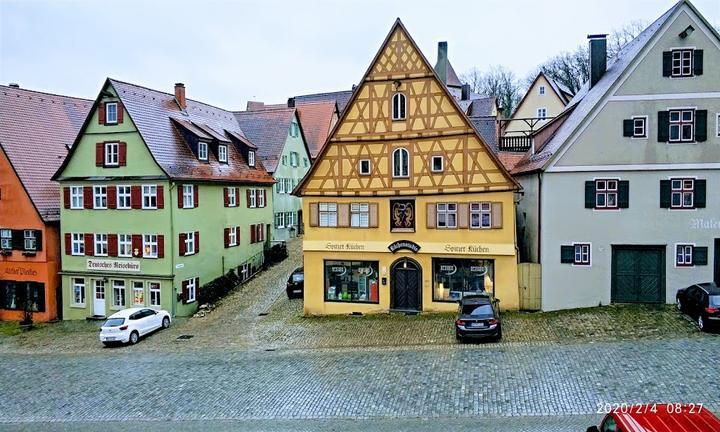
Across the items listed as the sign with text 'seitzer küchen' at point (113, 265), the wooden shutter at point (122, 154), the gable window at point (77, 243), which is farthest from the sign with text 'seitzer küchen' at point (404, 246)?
the gable window at point (77, 243)

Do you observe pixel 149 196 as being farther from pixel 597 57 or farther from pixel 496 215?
pixel 597 57

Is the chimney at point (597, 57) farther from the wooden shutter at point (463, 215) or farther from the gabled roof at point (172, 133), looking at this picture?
the gabled roof at point (172, 133)

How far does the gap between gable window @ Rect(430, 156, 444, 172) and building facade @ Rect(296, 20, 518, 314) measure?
104 mm

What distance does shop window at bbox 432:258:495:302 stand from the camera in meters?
26.7

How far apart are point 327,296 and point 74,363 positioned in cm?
1095

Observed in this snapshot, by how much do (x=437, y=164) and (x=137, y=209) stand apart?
16.5 metres

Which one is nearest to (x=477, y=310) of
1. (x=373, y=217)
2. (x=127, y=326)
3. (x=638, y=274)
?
(x=373, y=217)

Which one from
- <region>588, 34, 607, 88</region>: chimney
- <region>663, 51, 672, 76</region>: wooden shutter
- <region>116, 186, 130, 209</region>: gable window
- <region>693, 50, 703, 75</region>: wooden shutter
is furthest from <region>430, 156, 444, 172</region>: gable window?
<region>116, 186, 130, 209</region>: gable window

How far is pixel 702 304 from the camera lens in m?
21.4

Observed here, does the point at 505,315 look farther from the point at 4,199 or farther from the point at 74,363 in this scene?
the point at 4,199

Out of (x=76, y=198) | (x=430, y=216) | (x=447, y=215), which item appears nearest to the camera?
(x=447, y=215)

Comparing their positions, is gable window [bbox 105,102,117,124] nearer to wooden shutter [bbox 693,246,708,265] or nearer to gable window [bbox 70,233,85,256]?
gable window [bbox 70,233,85,256]

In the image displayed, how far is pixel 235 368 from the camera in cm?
2064

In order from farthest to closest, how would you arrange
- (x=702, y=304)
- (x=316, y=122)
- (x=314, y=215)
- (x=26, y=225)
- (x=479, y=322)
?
1. (x=316, y=122)
2. (x=26, y=225)
3. (x=314, y=215)
4. (x=479, y=322)
5. (x=702, y=304)
